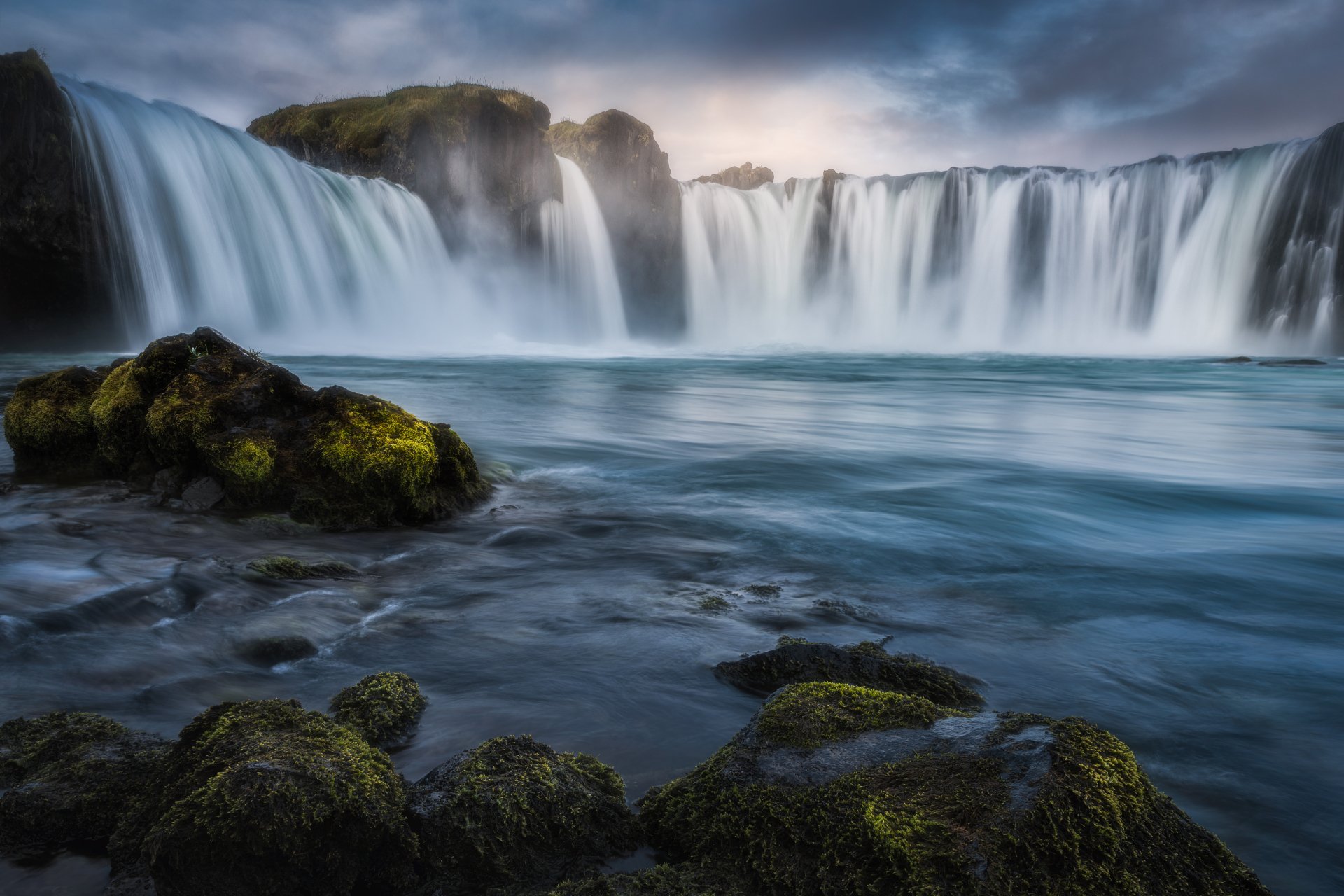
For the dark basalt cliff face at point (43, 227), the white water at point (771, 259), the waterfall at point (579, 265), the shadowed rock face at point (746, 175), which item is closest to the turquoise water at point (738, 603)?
the dark basalt cliff face at point (43, 227)

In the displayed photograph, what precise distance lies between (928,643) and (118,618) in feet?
13.2

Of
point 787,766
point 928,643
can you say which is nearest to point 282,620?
point 787,766

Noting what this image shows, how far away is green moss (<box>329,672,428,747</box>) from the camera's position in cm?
293

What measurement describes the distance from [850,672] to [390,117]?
4509 cm

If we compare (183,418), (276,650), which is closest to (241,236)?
(183,418)

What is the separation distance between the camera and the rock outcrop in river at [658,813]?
1.86 meters

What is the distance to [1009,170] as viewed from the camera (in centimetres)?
4684

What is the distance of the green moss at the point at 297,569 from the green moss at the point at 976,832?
129 inches

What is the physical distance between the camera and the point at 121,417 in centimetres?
680

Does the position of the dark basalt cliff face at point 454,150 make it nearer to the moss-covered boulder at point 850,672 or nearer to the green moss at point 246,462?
the green moss at point 246,462

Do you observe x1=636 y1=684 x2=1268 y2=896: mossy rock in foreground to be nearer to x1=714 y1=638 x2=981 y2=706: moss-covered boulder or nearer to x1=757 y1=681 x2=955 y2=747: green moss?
x1=757 y1=681 x2=955 y2=747: green moss

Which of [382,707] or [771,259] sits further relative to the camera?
[771,259]

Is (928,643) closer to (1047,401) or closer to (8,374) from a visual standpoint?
(1047,401)

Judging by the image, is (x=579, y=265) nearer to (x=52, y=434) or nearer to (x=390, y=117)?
(x=390, y=117)
